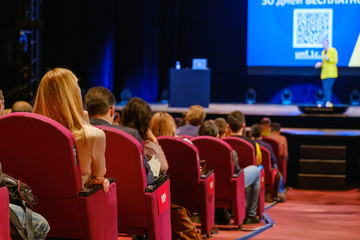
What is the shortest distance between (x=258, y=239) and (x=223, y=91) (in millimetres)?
9020

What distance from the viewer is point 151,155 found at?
2.83m

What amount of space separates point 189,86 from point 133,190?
7267 mm

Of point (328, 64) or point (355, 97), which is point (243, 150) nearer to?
point (328, 64)

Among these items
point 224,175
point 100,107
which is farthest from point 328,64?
point 100,107

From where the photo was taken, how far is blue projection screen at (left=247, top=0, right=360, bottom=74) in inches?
424

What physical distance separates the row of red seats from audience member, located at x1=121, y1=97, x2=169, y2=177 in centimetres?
22

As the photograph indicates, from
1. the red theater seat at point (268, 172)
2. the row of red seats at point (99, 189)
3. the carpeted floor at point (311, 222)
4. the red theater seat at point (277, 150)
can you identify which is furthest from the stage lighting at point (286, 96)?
the row of red seats at point (99, 189)

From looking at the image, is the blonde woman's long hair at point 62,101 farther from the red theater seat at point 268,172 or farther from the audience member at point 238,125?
the red theater seat at point 268,172

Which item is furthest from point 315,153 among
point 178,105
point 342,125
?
point 178,105

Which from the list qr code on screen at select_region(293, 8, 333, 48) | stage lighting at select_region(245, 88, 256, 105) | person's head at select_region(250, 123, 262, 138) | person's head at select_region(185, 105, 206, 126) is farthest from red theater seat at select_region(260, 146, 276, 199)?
stage lighting at select_region(245, 88, 256, 105)

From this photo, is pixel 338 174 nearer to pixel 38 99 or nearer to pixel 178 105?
pixel 178 105

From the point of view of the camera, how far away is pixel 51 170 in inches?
75.4

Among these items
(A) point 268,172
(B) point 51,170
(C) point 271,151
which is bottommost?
(A) point 268,172

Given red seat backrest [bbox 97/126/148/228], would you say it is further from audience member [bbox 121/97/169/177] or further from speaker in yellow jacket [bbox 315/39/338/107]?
speaker in yellow jacket [bbox 315/39/338/107]
